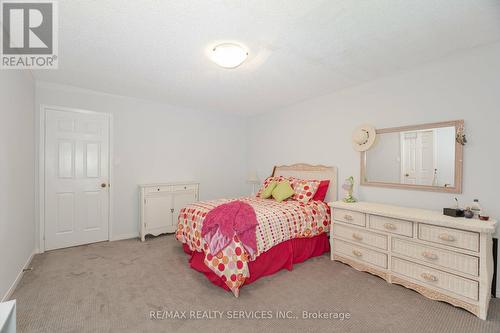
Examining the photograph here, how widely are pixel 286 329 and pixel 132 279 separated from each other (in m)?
1.74

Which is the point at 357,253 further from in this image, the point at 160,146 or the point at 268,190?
the point at 160,146

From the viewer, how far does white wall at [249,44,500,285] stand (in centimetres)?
221

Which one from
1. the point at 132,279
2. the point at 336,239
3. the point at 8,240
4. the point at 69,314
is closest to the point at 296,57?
the point at 336,239

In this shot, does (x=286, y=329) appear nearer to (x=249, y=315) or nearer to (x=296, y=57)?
(x=249, y=315)

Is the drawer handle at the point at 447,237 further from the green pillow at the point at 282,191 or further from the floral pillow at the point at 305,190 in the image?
the green pillow at the point at 282,191

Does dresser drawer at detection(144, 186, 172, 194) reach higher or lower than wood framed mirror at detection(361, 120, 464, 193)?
lower

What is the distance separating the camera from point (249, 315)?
1922 millimetres

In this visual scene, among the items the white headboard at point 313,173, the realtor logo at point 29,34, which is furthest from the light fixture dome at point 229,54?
the white headboard at point 313,173

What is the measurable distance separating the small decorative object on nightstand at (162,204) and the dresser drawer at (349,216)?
2.58 metres

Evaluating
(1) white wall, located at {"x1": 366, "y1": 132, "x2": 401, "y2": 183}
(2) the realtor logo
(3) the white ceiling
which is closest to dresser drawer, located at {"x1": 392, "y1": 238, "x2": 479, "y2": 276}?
(1) white wall, located at {"x1": 366, "y1": 132, "x2": 401, "y2": 183}

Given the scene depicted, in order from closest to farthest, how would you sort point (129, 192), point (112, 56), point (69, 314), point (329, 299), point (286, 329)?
point (286, 329) < point (69, 314) < point (329, 299) < point (112, 56) < point (129, 192)

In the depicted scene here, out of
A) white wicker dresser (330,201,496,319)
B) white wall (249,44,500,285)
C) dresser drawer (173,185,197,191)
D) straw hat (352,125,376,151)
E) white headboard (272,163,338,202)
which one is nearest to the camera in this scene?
white wicker dresser (330,201,496,319)

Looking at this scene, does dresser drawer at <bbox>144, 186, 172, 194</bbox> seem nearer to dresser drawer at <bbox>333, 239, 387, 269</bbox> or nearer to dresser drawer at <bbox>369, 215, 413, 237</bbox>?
dresser drawer at <bbox>333, 239, 387, 269</bbox>

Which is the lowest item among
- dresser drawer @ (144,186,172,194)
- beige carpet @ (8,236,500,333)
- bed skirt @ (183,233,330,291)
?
beige carpet @ (8,236,500,333)
